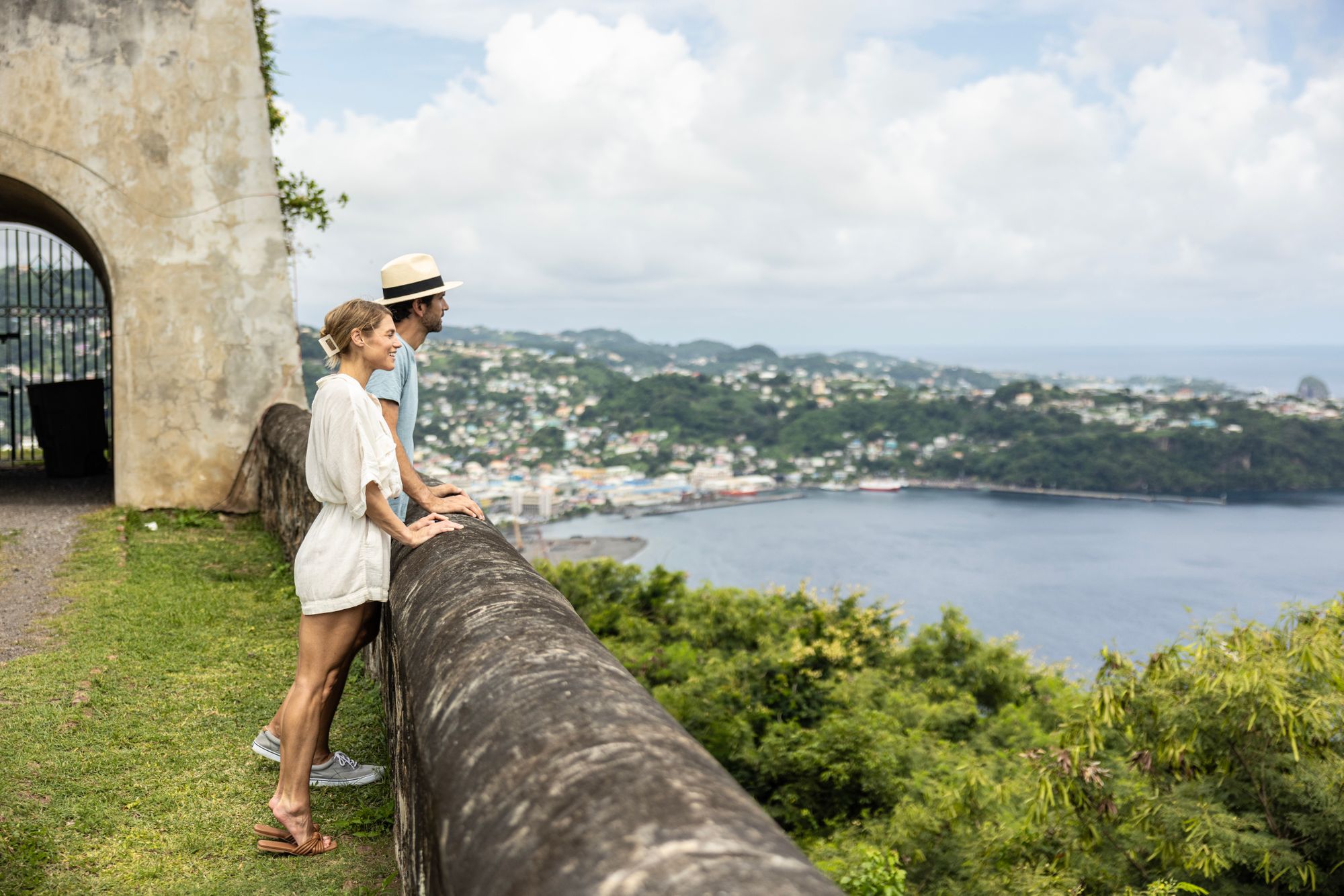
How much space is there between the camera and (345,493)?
278cm

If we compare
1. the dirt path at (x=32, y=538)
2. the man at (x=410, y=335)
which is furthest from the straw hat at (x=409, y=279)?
the dirt path at (x=32, y=538)

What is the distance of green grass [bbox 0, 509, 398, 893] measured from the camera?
2.90 m

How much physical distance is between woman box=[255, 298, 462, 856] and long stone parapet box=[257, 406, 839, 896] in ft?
0.81

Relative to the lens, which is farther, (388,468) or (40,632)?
(40,632)

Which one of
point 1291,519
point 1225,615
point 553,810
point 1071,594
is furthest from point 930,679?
point 1291,519

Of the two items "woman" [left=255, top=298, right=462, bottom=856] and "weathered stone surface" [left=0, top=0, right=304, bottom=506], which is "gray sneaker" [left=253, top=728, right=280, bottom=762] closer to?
"woman" [left=255, top=298, right=462, bottom=856]

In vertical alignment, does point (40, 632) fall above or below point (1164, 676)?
above

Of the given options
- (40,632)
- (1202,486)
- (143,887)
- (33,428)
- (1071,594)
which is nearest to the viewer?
(143,887)

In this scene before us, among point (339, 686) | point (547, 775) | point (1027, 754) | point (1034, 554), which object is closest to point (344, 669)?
point (339, 686)

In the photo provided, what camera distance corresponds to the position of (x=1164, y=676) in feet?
26.4

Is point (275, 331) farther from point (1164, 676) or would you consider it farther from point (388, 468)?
point (1164, 676)

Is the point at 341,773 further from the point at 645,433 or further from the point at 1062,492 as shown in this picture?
the point at 1062,492

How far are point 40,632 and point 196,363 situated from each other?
382 cm

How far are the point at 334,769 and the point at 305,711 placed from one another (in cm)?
59
